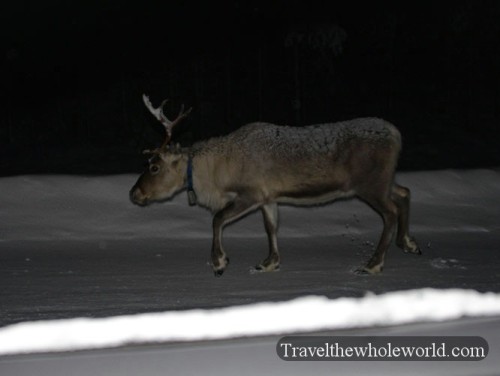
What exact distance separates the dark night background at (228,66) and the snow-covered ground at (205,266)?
10155 millimetres

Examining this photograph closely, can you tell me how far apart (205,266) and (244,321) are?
8.60ft

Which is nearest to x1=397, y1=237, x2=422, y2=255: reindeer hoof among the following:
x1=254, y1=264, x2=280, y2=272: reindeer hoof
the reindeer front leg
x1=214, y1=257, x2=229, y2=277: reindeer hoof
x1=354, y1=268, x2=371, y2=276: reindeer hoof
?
x1=354, y1=268, x2=371, y2=276: reindeer hoof

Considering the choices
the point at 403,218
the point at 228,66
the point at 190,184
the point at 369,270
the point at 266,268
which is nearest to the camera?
the point at 369,270

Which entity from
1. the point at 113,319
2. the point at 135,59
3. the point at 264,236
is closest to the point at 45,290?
the point at 113,319

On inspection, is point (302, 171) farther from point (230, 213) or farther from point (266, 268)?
point (266, 268)

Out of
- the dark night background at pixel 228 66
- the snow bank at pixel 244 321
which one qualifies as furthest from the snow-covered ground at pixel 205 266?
the dark night background at pixel 228 66

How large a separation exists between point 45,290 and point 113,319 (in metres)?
1.58

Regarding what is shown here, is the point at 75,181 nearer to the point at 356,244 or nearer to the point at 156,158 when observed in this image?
the point at 156,158

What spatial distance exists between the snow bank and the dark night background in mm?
15585

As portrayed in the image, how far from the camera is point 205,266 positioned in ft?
27.6

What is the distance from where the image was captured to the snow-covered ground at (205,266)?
571 cm

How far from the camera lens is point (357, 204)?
11.8 metres

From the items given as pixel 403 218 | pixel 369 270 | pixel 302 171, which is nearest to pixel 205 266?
pixel 302 171

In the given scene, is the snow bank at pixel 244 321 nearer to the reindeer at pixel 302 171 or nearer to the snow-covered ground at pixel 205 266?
the snow-covered ground at pixel 205 266
